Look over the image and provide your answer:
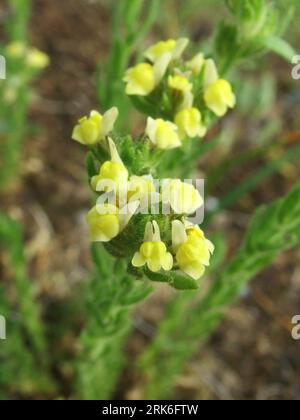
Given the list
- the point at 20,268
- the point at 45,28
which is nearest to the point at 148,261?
the point at 20,268

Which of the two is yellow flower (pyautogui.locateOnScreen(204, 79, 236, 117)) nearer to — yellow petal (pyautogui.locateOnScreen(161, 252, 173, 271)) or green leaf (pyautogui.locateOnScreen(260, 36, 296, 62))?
green leaf (pyautogui.locateOnScreen(260, 36, 296, 62))

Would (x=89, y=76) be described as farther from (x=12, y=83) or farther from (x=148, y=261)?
(x=148, y=261)

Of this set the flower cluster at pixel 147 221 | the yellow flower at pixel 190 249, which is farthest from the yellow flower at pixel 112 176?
the yellow flower at pixel 190 249

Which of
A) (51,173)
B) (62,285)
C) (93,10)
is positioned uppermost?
(93,10)

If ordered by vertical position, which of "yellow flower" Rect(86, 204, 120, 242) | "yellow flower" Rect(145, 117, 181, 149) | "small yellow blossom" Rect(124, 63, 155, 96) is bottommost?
"yellow flower" Rect(86, 204, 120, 242)

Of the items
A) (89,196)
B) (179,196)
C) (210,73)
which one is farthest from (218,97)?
(89,196)

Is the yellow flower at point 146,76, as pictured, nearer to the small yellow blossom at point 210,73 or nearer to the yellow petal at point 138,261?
the small yellow blossom at point 210,73

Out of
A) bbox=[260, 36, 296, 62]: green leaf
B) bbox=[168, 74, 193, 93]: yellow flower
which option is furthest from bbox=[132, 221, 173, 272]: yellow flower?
bbox=[260, 36, 296, 62]: green leaf
